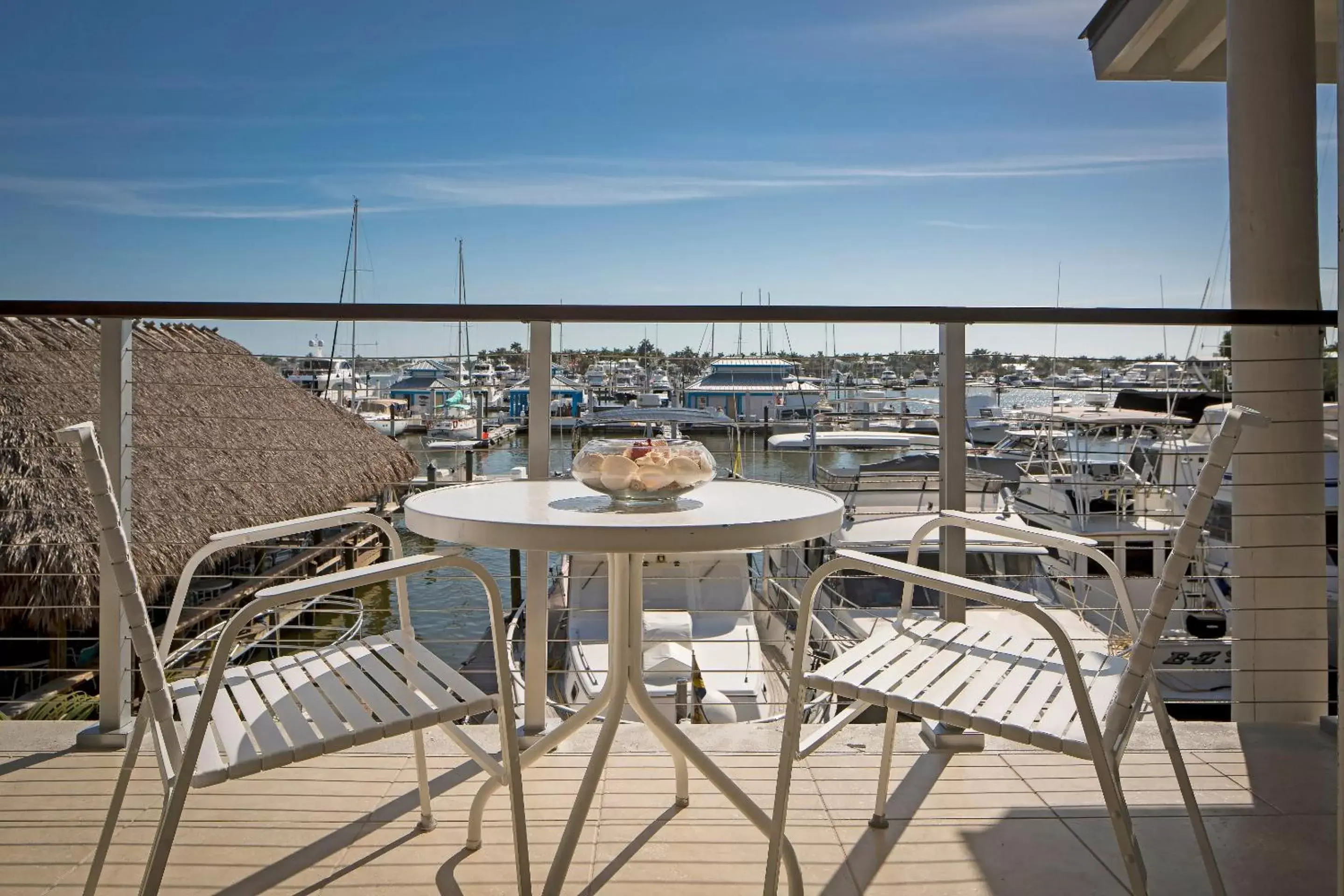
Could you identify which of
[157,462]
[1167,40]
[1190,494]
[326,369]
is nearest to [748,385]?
[1190,494]

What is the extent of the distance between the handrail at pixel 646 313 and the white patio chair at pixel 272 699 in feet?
2.22

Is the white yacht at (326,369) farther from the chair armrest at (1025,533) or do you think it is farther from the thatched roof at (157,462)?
the chair armrest at (1025,533)

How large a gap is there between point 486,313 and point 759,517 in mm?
955

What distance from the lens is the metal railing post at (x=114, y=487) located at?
2135 millimetres

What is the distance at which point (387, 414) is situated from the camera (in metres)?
17.3

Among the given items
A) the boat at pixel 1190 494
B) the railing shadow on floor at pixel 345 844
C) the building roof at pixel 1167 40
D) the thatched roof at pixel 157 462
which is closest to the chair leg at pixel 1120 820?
the railing shadow on floor at pixel 345 844

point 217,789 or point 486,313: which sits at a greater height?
point 486,313

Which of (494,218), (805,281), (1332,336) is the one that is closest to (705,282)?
(805,281)

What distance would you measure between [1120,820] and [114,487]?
218cm

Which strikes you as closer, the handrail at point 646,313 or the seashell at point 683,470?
the seashell at point 683,470

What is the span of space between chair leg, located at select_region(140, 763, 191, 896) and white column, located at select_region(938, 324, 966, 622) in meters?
1.61

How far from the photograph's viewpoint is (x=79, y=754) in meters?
2.14

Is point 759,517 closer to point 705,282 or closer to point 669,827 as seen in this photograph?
point 669,827

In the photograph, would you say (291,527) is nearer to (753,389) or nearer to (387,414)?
(753,389)
